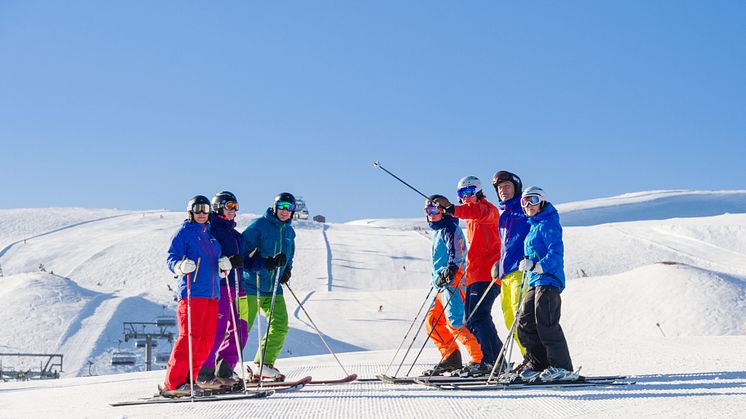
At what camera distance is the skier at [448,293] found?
7.49 meters

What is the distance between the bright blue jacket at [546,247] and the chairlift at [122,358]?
70.6ft

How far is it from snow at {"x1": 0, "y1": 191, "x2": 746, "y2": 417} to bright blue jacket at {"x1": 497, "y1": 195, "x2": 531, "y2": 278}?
1457mm

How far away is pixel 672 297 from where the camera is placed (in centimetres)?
2541

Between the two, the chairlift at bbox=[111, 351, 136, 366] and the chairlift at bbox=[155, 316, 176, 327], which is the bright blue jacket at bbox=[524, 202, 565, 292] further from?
the chairlift at bbox=[155, 316, 176, 327]

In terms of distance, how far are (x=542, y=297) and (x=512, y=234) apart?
2.56ft

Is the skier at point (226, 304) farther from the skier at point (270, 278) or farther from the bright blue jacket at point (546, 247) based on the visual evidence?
the bright blue jacket at point (546, 247)

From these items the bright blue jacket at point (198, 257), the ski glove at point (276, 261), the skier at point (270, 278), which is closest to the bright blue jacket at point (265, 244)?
the skier at point (270, 278)

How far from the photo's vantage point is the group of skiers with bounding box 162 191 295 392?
21.3 feet

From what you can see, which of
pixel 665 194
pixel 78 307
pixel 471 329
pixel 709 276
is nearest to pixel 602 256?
pixel 709 276

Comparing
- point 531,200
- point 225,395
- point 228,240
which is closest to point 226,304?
point 228,240

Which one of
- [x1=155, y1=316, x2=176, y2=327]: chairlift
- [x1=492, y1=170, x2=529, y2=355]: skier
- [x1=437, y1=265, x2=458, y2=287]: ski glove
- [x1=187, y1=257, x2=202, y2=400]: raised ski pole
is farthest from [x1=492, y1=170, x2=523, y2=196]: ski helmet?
[x1=155, y1=316, x2=176, y2=327]: chairlift

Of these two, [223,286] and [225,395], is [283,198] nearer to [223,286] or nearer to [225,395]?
[223,286]

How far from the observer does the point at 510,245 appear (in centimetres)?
717

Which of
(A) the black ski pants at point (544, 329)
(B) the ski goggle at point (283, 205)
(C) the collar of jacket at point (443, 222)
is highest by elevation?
(B) the ski goggle at point (283, 205)
